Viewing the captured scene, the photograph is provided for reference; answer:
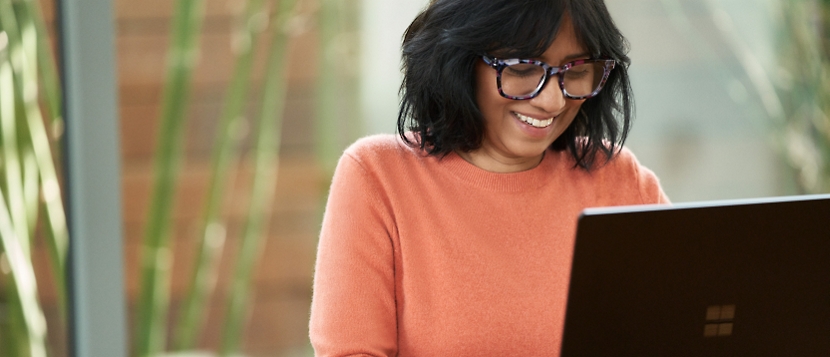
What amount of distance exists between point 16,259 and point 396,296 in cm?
95

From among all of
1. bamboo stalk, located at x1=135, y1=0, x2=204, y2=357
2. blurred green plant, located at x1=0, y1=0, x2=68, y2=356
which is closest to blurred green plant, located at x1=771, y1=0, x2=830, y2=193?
bamboo stalk, located at x1=135, y1=0, x2=204, y2=357

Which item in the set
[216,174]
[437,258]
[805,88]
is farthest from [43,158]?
[805,88]

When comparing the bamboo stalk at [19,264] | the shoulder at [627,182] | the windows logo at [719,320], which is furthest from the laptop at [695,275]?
the bamboo stalk at [19,264]

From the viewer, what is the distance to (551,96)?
4.24 feet

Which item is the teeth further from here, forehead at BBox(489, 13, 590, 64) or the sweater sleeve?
the sweater sleeve

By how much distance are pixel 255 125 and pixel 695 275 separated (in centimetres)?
150

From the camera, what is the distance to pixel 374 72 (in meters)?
2.32

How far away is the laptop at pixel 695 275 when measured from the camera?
86 centimetres

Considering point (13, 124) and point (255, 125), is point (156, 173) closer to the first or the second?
point (255, 125)

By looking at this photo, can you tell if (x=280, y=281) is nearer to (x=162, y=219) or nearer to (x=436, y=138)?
(x=162, y=219)

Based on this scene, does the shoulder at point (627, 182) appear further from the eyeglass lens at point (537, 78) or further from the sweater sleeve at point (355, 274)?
the sweater sleeve at point (355, 274)

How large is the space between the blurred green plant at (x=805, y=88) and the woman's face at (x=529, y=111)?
164 cm

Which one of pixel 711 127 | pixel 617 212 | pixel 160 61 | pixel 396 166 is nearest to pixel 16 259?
pixel 160 61

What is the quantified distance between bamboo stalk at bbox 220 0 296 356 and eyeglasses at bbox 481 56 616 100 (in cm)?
99
